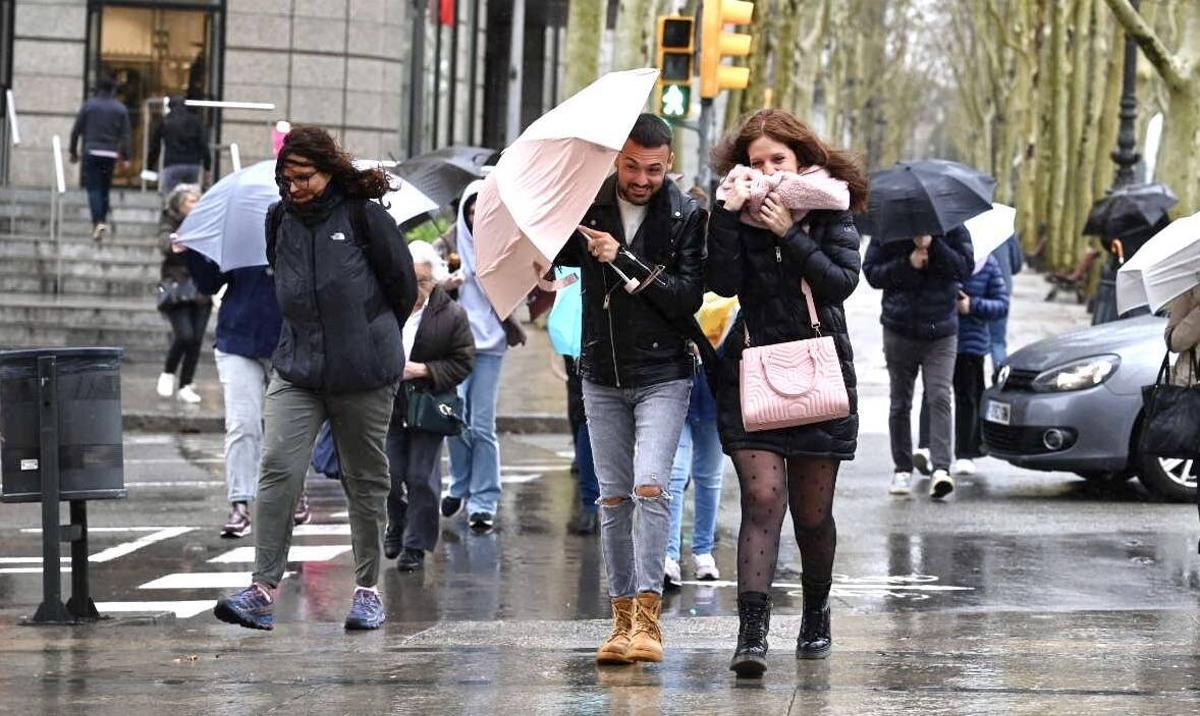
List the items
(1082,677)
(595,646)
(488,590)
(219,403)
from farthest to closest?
(219,403) → (488,590) → (595,646) → (1082,677)

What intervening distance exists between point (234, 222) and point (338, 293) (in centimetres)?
273

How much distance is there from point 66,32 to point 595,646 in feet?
71.1

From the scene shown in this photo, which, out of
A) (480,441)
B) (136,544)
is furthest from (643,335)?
(136,544)

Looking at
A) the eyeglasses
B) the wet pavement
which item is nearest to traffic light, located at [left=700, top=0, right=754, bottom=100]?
the wet pavement

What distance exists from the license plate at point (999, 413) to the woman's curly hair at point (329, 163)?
6172mm

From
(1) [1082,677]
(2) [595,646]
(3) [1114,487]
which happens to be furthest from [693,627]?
(3) [1114,487]

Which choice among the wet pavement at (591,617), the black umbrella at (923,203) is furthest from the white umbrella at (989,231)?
the wet pavement at (591,617)

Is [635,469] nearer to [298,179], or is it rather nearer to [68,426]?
[298,179]

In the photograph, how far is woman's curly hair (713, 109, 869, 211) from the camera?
716 centimetres

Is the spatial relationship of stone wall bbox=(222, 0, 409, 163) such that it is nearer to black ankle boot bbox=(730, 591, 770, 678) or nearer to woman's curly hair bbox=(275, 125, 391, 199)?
woman's curly hair bbox=(275, 125, 391, 199)

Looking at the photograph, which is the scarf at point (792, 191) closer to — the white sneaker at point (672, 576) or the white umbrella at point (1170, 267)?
the white umbrella at point (1170, 267)

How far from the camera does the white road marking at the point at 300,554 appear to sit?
10.7 metres

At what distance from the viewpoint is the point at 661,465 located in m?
7.37

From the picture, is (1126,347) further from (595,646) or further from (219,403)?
(219,403)
